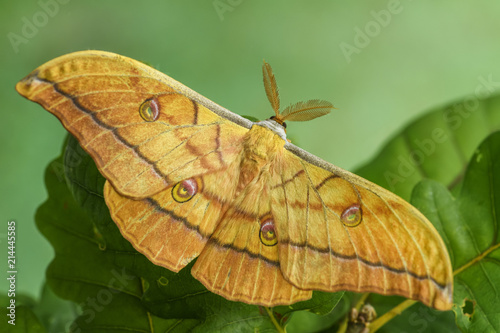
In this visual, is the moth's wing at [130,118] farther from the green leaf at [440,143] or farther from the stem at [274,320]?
the green leaf at [440,143]

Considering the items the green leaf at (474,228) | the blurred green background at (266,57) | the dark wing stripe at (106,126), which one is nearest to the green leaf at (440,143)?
the green leaf at (474,228)

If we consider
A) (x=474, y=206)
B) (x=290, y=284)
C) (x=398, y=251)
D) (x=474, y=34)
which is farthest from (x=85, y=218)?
(x=474, y=34)

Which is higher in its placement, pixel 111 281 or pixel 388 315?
pixel 111 281

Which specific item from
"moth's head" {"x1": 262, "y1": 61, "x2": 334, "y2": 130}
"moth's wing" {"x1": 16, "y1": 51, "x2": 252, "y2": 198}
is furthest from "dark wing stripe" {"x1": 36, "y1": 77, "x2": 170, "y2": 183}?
"moth's head" {"x1": 262, "y1": 61, "x2": 334, "y2": 130}

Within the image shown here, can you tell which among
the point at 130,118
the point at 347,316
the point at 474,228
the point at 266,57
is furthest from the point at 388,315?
the point at 266,57

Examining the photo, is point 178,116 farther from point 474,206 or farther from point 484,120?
point 484,120

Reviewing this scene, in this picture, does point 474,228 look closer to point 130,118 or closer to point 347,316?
point 347,316

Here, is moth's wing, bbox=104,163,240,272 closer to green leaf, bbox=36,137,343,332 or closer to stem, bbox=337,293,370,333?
green leaf, bbox=36,137,343,332
